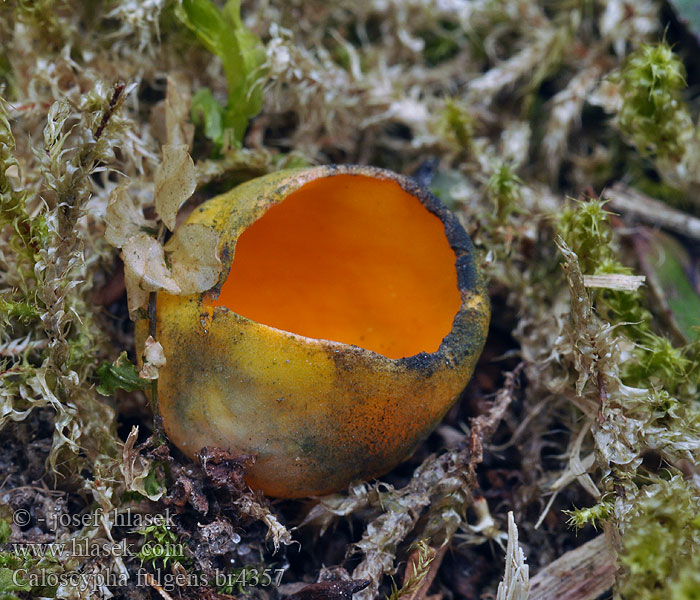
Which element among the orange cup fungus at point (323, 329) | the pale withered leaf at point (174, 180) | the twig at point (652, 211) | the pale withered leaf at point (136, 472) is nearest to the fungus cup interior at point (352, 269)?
the orange cup fungus at point (323, 329)

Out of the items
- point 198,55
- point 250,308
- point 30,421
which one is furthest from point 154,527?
point 198,55

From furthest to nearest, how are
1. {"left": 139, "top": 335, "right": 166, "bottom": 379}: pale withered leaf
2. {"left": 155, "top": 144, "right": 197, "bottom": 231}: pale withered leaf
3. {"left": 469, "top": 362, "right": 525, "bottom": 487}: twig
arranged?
{"left": 469, "top": 362, "right": 525, "bottom": 487}: twig < {"left": 155, "top": 144, "right": 197, "bottom": 231}: pale withered leaf < {"left": 139, "top": 335, "right": 166, "bottom": 379}: pale withered leaf

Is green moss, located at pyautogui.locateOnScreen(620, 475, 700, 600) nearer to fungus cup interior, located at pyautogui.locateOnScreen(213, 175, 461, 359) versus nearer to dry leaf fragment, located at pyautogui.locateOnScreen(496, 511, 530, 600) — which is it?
dry leaf fragment, located at pyautogui.locateOnScreen(496, 511, 530, 600)

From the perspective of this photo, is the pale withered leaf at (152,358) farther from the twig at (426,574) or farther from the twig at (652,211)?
the twig at (652,211)

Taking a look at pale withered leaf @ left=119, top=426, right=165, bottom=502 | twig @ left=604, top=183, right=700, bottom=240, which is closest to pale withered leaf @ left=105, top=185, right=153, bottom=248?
pale withered leaf @ left=119, top=426, right=165, bottom=502

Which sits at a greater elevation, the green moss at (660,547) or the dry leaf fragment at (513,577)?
the green moss at (660,547)

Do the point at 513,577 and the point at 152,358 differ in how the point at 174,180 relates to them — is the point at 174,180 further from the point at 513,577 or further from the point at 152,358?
the point at 513,577
